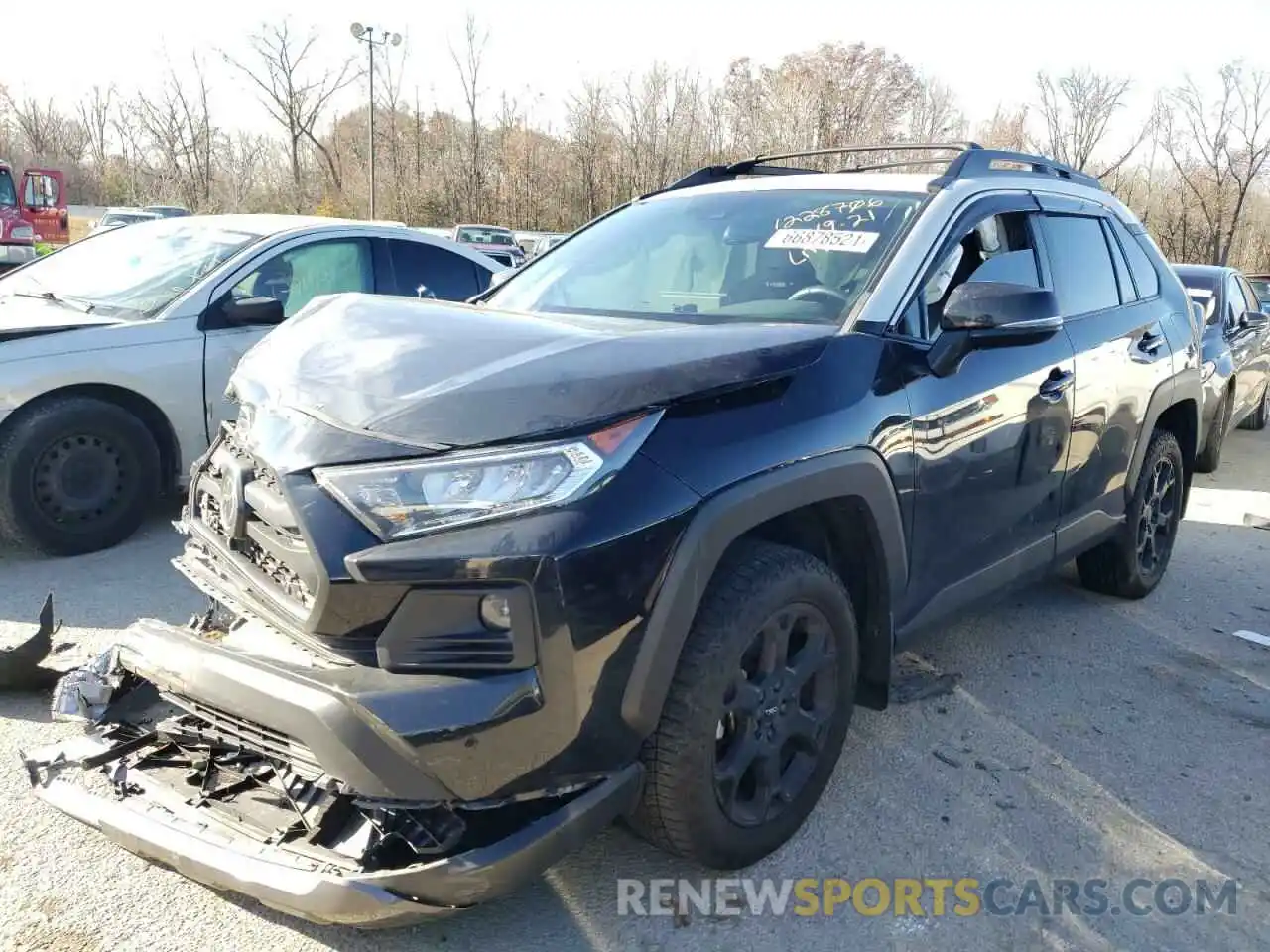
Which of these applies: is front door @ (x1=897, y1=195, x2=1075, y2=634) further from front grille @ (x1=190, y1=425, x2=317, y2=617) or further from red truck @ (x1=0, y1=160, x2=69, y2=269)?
red truck @ (x1=0, y1=160, x2=69, y2=269)

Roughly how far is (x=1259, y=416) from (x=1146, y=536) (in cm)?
746

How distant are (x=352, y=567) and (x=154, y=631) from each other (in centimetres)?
76

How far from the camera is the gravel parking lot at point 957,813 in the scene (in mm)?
2477

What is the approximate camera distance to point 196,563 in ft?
8.87

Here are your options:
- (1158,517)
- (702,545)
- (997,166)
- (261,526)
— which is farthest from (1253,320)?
(261,526)

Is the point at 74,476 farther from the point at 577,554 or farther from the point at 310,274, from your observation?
the point at 577,554

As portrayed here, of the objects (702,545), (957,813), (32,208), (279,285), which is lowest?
(957,813)

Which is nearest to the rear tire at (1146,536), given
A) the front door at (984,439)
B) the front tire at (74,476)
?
the front door at (984,439)

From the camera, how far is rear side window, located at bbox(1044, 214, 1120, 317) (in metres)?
3.89

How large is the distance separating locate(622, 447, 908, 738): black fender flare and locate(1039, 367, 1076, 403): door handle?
1235 mm

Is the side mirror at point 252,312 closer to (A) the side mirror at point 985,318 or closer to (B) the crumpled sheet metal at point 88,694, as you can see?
(B) the crumpled sheet metal at point 88,694

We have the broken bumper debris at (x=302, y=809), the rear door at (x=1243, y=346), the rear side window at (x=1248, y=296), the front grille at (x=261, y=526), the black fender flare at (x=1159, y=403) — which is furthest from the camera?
the rear side window at (x=1248, y=296)

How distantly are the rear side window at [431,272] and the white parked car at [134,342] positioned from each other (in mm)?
15

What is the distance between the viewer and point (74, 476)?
490 centimetres
